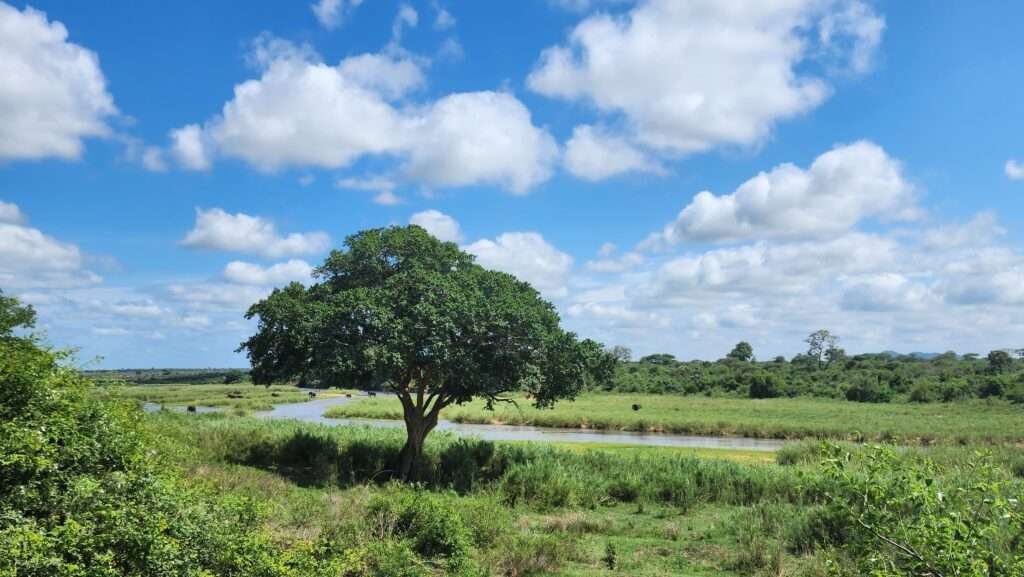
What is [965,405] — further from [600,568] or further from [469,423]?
[600,568]

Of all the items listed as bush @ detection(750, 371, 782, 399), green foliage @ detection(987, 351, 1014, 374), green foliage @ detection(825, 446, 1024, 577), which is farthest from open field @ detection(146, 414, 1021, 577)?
green foliage @ detection(987, 351, 1014, 374)

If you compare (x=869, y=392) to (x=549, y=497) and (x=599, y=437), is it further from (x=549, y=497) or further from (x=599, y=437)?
(x=549, y=497)

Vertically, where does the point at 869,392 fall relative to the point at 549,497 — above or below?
above

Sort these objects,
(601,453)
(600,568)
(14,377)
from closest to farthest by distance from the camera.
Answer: (14,377) < (600,568) < (601,453)

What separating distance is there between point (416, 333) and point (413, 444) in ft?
14.3

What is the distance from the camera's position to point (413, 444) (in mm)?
21891

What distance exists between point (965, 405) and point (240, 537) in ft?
236

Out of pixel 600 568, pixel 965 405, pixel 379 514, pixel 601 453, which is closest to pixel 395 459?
pixel 601 453

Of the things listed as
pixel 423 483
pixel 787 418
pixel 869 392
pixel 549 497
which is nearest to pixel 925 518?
pixel 549 497

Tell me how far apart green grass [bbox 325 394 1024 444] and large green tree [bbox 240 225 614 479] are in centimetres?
2162

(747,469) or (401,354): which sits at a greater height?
(401,354)

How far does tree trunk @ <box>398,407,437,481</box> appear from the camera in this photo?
70.4 ft

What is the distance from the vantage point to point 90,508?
25.2ft

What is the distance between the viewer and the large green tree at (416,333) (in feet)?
64.7
